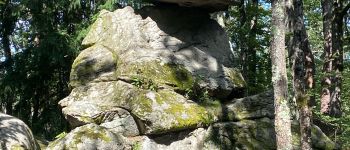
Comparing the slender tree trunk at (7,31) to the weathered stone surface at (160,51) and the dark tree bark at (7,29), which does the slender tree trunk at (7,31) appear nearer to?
the dark tree bark at (7,29)

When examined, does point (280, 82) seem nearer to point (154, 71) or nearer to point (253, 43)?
point (154, 71)

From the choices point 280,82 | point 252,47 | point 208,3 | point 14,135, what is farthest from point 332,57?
point 14,135

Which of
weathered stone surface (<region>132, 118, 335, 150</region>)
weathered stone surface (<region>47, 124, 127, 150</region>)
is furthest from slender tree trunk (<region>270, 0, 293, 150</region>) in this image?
weathered stone surface (<region>47, 124, 127, 150</region>)

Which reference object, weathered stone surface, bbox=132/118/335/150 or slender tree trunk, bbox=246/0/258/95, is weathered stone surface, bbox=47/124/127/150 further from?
slender tree trunk, bbox=246/0/258/95

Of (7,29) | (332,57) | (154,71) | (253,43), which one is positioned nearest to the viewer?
(154,71)

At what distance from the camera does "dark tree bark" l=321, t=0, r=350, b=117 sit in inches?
492

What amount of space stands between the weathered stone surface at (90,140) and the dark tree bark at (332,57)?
280 inches

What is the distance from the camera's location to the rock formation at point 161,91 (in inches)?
346

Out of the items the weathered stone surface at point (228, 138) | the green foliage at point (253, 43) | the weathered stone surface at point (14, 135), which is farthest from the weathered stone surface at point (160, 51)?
the green foliage at point (253, 43)

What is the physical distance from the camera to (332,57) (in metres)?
12.6

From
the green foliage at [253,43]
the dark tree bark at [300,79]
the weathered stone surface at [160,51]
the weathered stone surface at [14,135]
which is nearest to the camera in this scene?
the weathered stone surface at [14,135]

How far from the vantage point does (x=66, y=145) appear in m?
7.92

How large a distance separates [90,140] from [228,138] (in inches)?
122

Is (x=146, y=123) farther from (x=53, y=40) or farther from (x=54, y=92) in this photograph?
(x=54, y=92)
